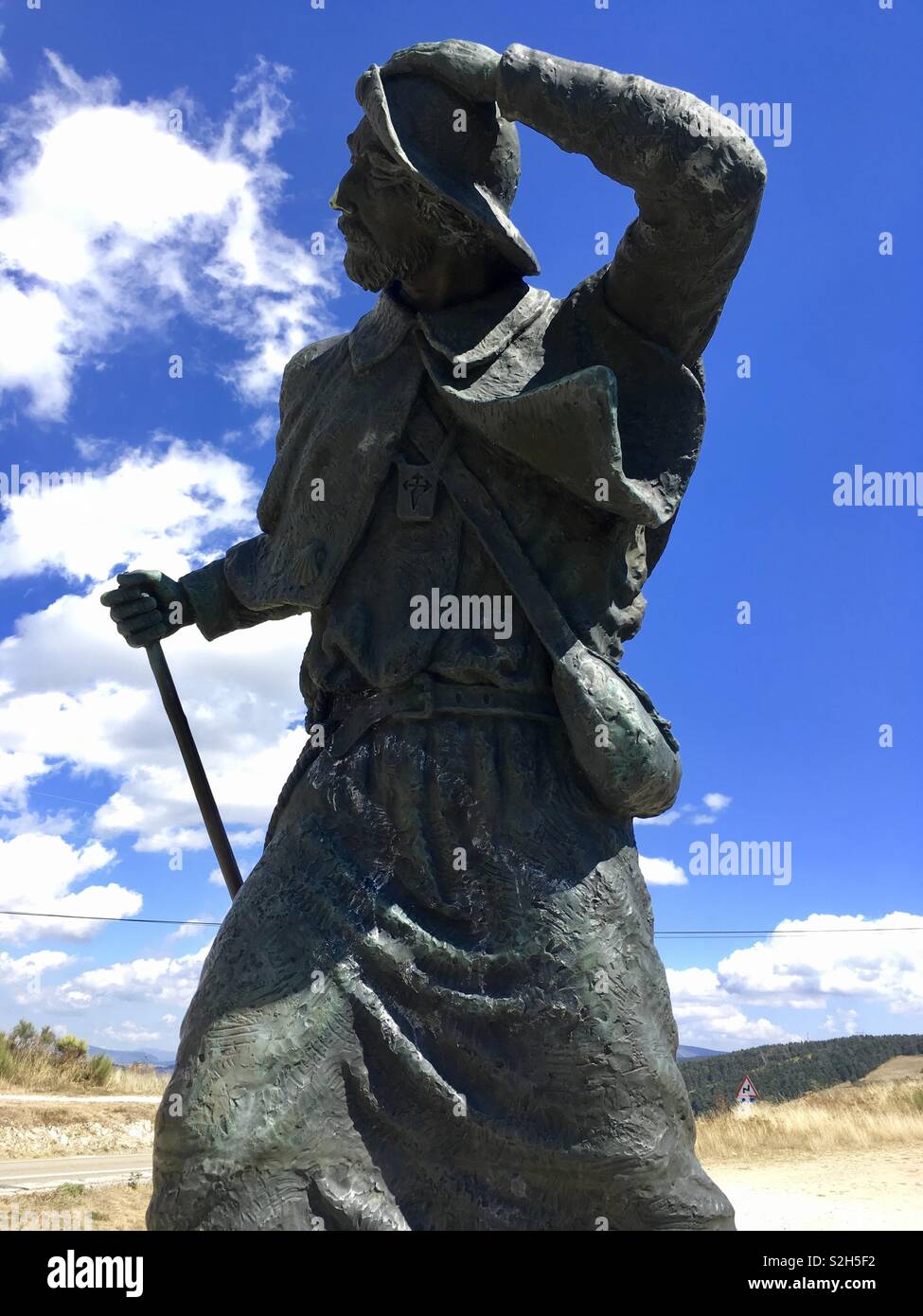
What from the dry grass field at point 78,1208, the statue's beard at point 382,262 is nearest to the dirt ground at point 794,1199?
the dry grass field at point 78,1208

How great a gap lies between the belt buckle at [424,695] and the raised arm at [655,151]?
1.07m

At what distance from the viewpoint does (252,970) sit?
2.59 metres

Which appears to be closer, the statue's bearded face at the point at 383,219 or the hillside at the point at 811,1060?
the statue's bearded face at the point at 383,219

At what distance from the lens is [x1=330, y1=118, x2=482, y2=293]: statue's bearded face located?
9.93 ft

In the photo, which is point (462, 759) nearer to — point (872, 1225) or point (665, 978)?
point (665, 978)

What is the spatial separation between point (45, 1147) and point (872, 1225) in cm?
676

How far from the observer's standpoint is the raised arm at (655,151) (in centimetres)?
259

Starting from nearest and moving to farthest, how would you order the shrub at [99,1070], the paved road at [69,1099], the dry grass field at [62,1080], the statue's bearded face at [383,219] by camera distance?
the statue's bearded face at [383,219]
the paved road at [69,1099]
the dry grass field at [62,1080]
the shrub at [99,1070]

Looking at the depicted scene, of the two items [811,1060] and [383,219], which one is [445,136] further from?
[811,1060]

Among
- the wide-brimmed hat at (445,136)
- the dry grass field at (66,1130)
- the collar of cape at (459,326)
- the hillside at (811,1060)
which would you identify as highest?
the wide-brimmed hat at (445,136)

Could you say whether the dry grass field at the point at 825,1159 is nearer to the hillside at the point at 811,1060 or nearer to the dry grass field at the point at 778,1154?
the dry grass field at the point at 778,1154

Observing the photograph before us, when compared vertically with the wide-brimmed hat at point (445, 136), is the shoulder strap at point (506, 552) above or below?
below

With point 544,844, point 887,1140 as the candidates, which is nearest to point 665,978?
point 544,844

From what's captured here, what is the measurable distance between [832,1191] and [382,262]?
8.90 m
